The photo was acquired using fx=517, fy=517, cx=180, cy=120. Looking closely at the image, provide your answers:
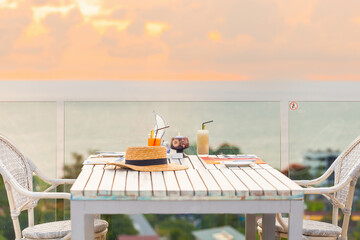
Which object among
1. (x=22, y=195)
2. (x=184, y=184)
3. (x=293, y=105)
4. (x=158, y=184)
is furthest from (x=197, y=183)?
(x=293, y=105)

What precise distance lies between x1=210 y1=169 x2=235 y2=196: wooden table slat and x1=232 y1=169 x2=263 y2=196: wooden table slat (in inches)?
2.7

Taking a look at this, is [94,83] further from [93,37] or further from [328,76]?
[328,76]

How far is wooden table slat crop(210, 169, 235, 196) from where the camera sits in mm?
1915

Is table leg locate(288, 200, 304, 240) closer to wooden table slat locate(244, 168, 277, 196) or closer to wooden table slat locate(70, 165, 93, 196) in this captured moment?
wooden table slat locate(244, 168, 277, 196)

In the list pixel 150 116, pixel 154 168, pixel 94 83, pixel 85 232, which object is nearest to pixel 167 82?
pixel 150 116

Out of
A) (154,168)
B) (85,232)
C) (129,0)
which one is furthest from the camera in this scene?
(129,0)

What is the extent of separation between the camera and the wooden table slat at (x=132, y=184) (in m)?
1.90

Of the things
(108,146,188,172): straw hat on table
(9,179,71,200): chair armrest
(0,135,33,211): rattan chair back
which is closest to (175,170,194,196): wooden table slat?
(108,146,188,172): straw hat on table

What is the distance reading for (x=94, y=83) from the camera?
3.82 meters

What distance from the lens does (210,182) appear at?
6.91 ft

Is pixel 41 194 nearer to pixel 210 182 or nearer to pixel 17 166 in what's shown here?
pixel 17 166

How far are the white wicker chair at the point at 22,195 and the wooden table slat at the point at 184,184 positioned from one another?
0.54 metres

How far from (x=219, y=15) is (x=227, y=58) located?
1.26 ft

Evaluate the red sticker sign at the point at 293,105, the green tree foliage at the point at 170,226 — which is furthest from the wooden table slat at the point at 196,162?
the red sticker sign at the point at 293,105
